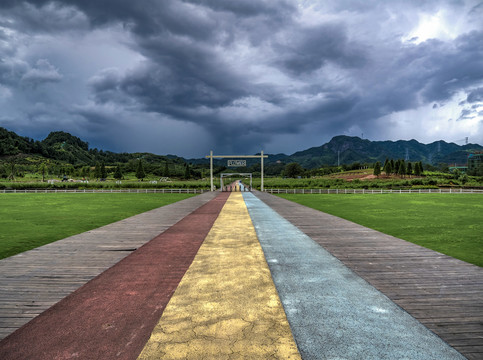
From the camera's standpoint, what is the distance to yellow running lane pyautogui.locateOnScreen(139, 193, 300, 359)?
A: 2.80 meters

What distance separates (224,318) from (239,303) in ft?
1.57

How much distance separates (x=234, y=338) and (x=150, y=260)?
12.3 ft

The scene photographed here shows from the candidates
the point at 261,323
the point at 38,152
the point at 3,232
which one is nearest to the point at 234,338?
the point at 261,323

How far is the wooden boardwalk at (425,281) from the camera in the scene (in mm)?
3271

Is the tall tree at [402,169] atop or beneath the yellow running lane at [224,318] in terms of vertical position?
atop

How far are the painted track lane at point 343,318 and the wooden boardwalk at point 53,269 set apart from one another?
3.80m

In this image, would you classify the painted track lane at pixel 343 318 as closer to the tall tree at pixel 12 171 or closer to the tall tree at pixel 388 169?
the tall tree at pixel 388 169

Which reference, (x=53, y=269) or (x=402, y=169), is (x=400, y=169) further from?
(x=53, y=269)

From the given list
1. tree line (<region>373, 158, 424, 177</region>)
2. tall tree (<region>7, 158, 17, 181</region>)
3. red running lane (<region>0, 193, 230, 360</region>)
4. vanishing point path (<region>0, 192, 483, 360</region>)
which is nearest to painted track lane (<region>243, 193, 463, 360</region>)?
vanishing point path (<region>0, 192, 483, 360</region>)

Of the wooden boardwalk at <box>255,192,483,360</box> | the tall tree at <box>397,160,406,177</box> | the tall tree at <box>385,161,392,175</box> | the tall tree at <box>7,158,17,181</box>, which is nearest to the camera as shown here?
the wooden boardwalk at <box>255,192,483,360</box>

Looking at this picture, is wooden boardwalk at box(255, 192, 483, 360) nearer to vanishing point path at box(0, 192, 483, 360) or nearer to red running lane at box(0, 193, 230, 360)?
vanishing point path at box(0, 192, 483, 360)

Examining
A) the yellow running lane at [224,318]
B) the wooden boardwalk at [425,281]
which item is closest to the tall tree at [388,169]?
the wooden boardwalk at [425,281]

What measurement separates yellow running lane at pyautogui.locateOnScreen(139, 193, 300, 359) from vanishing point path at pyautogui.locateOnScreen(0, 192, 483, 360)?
2 centimetres

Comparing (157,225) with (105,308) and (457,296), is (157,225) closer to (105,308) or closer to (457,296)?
(105,308)
